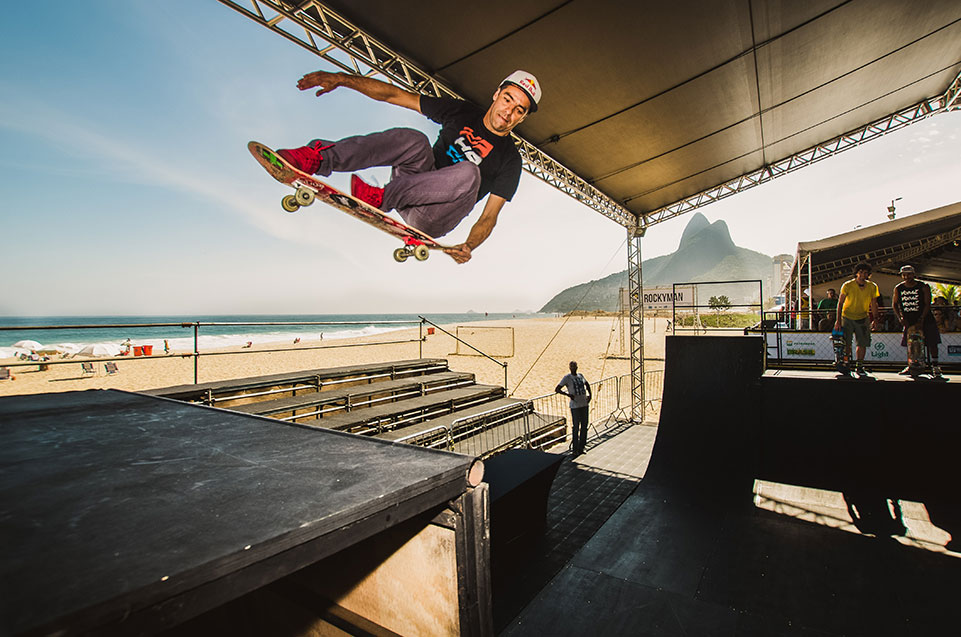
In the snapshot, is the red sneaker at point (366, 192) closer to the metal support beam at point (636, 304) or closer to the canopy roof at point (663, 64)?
the canopy roof at point (663, 64)

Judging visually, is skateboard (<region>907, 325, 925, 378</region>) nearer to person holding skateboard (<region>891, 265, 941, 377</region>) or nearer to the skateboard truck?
person holding skateboard (<region>891, 265, 941, 377</region>)

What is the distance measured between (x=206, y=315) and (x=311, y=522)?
96895 millimetres

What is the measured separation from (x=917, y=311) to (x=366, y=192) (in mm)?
8256

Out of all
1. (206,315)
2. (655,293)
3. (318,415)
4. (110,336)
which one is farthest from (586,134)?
(206,315)

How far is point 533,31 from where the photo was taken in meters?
4.95

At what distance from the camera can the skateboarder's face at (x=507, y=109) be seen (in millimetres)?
5941

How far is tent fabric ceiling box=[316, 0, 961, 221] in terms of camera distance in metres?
4.75

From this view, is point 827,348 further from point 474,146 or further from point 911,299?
point 474,146

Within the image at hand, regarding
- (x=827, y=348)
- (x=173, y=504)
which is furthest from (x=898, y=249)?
(x=173, y=504)

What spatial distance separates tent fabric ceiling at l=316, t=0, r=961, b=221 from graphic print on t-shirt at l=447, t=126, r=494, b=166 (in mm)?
550

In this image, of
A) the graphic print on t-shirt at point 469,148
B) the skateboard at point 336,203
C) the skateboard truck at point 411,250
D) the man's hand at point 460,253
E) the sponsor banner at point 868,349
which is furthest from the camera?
the man's hand at point 460,253

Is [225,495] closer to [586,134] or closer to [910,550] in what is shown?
[910,550]

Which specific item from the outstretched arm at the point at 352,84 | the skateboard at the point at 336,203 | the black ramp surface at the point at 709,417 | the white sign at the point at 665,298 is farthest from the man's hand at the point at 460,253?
the white sign at the point at 665,298

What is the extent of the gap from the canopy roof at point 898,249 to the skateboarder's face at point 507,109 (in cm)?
1093
